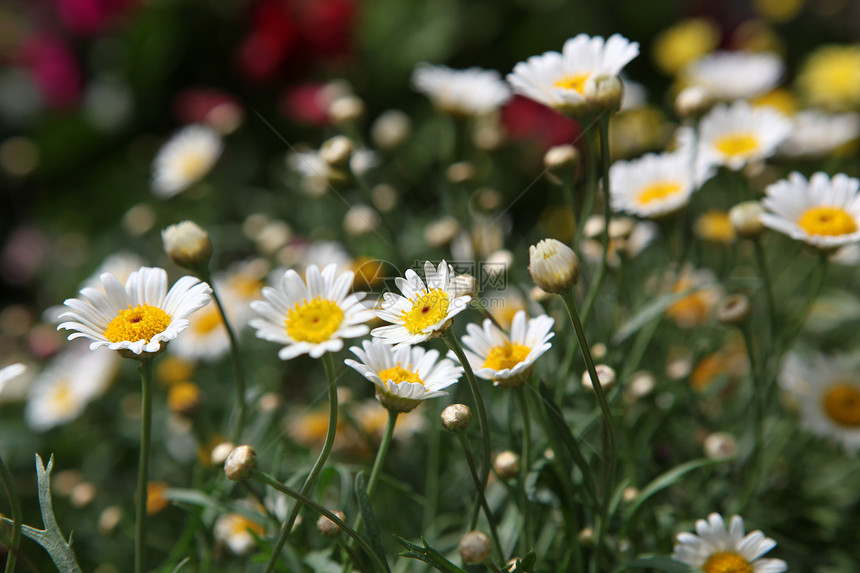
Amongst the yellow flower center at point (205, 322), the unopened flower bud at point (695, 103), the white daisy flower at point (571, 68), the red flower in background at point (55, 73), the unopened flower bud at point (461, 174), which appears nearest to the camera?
the white daisy flower at point (571, 68)

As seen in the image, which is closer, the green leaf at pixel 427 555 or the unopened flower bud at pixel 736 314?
the green leaf at pixel 427 555

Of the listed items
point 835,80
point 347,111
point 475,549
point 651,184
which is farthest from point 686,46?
point 475,549

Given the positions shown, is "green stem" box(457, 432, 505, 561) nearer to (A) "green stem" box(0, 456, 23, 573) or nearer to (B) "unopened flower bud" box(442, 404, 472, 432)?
(B) "unopened flower bud" box(442, 404, 472, 432)

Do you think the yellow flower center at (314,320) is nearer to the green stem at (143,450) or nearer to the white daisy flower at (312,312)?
the white daisy flower at (312,312)

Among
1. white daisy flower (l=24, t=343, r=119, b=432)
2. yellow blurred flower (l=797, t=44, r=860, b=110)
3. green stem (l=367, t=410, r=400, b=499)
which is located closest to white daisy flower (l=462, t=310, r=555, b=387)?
green stem (l=367, t=410, r=400, b=499)

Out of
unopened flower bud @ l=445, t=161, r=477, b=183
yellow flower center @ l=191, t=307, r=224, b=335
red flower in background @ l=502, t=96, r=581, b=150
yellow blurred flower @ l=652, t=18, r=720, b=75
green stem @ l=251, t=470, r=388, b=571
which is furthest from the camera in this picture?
yellow blurred flower @ l=652, t=18, r=720, b=75

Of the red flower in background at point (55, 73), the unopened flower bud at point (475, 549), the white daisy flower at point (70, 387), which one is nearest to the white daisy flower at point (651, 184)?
the unopened flower bud at point (475, 549)

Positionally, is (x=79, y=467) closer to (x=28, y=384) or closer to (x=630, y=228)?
(x=28, y=384)
